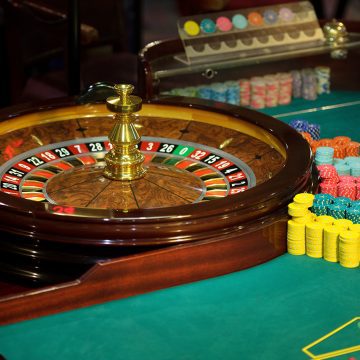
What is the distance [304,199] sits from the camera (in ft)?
8.30

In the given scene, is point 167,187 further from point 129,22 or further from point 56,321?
point 129,22

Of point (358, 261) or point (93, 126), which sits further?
point (93, 126)

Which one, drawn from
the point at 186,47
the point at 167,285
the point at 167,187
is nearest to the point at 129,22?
the point at 186,47

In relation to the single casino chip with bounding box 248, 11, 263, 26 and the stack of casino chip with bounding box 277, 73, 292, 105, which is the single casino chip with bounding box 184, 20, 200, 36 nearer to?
the single casino chip with bounding box 248, 11, 263, 26

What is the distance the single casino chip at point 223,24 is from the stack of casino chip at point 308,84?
1.36 ft

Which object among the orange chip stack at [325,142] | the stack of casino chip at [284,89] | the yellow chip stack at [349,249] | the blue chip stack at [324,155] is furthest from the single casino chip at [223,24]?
the yellow chip stack at [349,249]

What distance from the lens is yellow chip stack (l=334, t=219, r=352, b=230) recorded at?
2.49 metres

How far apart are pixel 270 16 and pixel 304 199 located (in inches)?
64.6

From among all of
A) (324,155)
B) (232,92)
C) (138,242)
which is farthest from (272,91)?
(138,242)

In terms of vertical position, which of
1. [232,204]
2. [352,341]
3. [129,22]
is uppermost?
[232,204]

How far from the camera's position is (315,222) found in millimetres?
2512

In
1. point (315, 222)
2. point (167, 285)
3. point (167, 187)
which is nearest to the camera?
point (167, 285)

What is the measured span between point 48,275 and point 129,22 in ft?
19.4

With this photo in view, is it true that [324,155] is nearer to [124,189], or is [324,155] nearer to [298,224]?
[298,224]
